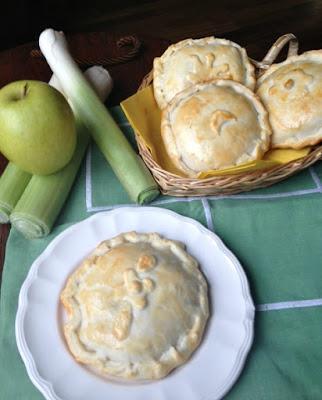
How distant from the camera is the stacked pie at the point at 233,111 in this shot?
3.24 feet

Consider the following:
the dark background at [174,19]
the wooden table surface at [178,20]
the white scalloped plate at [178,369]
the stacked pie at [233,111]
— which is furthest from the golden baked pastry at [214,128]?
the dark background at [174,19]

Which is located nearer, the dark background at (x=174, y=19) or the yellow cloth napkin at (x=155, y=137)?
the yellow cloth napkin at (x=155, y=137)

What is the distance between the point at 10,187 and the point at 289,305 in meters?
0.66

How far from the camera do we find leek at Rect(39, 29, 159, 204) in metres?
1.03

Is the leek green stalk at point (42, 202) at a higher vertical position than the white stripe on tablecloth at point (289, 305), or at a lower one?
higher

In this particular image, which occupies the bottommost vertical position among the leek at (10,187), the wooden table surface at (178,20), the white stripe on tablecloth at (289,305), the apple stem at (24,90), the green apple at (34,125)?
the wooden table surface at (178,20)

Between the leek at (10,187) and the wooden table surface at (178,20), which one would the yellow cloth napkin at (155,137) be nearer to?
the leek at (10,187)

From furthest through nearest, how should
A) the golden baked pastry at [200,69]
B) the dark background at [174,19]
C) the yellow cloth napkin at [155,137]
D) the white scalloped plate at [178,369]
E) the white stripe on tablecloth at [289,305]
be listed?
the dark background at [174,19] < the golden baked pastry at [200,69] < the yellow cloth napkin at [155,137] < the white stripe on tablecloth at [289,305] < the white scalloped plate at [178,369]

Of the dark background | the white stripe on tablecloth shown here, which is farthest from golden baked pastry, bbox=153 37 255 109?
the dark background

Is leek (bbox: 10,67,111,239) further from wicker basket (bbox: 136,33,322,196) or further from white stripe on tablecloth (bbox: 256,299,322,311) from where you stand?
white stripe on tablecloth (bbox: 256,299,322,311)

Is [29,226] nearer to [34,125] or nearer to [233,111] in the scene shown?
[34,125]

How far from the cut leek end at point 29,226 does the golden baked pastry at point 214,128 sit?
1.11ft

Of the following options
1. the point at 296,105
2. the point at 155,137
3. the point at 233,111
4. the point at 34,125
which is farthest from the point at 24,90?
the point at 296,105

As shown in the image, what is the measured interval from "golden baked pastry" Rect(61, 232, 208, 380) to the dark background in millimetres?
1863
